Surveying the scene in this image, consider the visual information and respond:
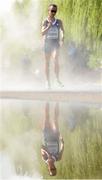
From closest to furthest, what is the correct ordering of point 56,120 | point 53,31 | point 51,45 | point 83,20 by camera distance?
point 56,120 → point 53,31 → point 51,45 → point 83,20

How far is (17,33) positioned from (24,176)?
1565cm

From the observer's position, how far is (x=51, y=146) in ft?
17.5

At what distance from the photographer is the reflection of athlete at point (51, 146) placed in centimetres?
470

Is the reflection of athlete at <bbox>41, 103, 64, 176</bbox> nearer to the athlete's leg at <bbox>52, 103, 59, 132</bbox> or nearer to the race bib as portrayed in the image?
the athlete's leg at <bbox>52, 103, 59, 132</bbox>

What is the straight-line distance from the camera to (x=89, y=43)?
12391 millimetres

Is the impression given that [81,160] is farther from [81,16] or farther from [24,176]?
[81,16]

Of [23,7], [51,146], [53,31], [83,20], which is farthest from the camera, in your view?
[23,7]

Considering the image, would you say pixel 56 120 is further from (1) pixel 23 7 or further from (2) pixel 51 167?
(1) pixel 23 7

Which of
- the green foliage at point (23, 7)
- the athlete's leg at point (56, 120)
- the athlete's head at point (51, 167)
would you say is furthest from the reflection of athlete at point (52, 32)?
the green foliage at point (23, 7)

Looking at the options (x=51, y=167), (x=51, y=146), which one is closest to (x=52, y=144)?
(x=51, y=146)

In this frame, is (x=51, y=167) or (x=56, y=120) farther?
(x=56, y=120)

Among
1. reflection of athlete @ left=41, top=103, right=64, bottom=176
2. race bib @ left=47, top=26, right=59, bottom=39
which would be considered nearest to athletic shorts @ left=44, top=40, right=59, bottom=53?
race bib @ left=47, top=26, right=59, bottom=39

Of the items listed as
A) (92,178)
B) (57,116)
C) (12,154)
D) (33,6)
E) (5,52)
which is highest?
(92,178)

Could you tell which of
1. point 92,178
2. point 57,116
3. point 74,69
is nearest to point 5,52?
point 74,69
